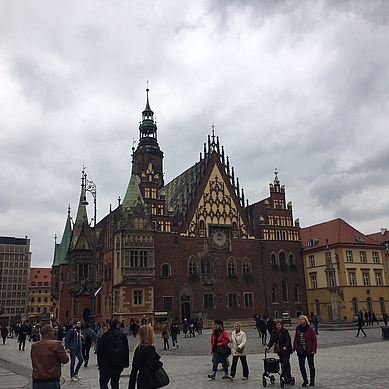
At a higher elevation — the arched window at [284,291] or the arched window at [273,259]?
the arched window at [273,259]

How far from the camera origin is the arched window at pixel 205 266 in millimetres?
55250

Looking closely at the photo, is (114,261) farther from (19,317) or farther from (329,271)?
(19,317)

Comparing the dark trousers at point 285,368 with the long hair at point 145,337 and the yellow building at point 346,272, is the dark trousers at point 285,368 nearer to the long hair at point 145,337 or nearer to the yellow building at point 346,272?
the long hair at point 145,337

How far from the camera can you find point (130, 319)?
48969 millimetres

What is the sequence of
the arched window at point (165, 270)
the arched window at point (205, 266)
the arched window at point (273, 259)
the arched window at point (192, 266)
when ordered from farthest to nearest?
the arched window at point (273, 259), the arched window at point (205, 266), the arched window at point (192, 266), the arched window at point (165, 270)

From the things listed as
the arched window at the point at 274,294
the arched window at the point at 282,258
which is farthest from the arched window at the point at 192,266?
the arched window at the point at 282,258

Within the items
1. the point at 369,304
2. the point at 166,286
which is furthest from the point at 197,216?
the point at 369,304

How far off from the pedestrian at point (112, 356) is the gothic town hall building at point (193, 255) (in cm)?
4097

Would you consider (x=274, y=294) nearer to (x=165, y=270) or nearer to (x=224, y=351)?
(x=165, y=270)

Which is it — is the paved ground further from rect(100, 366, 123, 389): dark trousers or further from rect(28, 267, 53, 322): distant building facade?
rect(28, 267, 53, 322): distant building facade

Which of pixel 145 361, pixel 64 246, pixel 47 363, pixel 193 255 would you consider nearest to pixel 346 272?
pixel 193 255

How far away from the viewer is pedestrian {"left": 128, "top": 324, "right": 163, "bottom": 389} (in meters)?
7.49

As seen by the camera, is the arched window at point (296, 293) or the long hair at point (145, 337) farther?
the arched window at point (296, 293)

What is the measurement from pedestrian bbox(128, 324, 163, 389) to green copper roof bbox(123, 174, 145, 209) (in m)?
45.2
